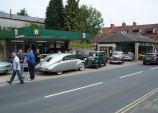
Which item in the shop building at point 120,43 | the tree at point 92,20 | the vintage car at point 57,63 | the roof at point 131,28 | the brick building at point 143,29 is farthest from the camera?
the tree at point 92,20

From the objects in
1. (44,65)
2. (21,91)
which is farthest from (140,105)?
(44,65)

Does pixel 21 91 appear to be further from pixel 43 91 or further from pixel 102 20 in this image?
pixel 102 20

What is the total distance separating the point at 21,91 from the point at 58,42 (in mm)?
17853

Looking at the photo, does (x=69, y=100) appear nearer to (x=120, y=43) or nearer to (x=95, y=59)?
(x=95, y=59)

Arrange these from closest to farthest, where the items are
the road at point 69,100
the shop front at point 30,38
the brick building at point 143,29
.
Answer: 1. the road at point 69,100
2. the shop front at point 30,38
3. the brick building at point 143,29

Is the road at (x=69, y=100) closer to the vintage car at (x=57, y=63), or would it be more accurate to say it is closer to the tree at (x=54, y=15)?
the vintage car at (x=57, y=63)

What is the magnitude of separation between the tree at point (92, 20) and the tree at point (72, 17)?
2308 centimetres

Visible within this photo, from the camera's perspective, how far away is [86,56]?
24.2 m

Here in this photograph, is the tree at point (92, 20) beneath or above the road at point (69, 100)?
above

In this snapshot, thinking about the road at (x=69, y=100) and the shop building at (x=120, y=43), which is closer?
the road at (x=69, y=100)

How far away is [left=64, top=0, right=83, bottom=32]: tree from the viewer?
47406 mm

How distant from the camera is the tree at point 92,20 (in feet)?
238

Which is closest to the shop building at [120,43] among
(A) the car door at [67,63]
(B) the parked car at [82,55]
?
(B) the parked car at [82,55]

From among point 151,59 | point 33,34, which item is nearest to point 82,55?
point 33,34
